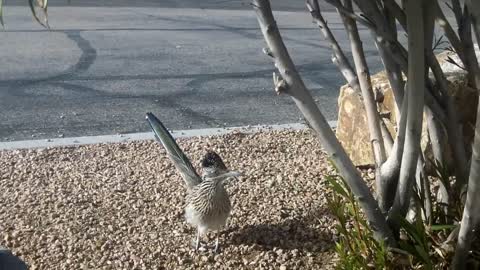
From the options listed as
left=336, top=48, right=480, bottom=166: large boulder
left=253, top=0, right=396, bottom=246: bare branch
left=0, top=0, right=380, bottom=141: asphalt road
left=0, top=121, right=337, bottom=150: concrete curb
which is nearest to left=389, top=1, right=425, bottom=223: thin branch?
left=253, top=0, right=396, bottom=246: bare branch

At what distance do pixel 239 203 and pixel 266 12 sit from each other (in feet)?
6.94

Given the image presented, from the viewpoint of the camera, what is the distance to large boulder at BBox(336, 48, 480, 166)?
16.6ft

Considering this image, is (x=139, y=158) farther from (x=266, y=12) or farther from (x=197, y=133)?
(x=266, y=12)

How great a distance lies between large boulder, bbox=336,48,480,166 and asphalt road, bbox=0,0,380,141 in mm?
2044

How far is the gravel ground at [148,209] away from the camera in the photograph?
416 centimetres

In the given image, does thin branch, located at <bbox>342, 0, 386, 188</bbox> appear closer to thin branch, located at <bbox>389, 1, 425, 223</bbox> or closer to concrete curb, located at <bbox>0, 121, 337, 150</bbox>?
thin branch, located at <bbox>389, 1, 425, 223</bbox>

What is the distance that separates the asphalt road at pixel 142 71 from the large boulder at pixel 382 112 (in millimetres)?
2044

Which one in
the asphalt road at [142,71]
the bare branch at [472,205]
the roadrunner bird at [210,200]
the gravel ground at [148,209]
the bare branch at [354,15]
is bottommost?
the asphalt road at [142,71]

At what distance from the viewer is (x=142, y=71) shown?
10344mm

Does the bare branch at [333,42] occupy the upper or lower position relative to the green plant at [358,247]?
upper

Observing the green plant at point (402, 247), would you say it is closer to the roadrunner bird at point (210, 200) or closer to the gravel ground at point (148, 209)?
the gravel ground at point (148, 209)

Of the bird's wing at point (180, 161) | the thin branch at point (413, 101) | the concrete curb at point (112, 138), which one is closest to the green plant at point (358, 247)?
the thin branch at point (413, 101)

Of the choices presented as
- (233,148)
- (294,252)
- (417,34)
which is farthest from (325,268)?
(233,148)

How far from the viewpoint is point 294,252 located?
4203 mm
